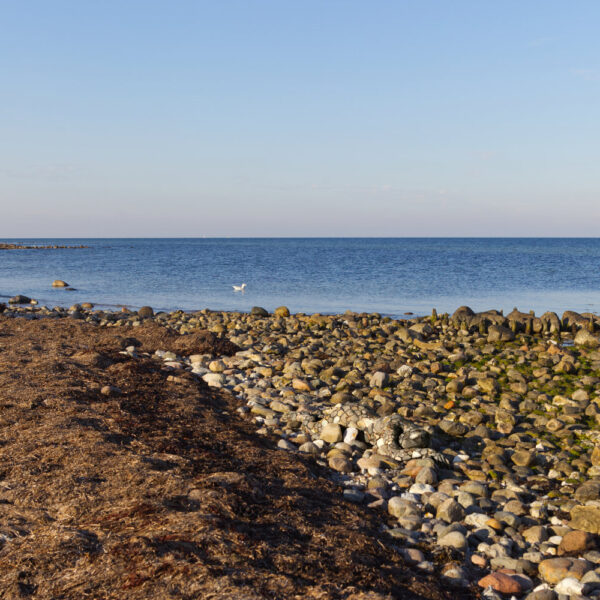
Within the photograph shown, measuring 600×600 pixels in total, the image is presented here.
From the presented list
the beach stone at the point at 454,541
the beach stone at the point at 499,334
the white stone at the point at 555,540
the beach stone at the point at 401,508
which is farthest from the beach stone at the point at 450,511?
the beach stone at the point at 499,334

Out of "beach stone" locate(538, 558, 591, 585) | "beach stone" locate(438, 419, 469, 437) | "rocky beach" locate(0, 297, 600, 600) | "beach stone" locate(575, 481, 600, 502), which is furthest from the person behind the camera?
"beach stone" locate(438, 419, 469, 437)

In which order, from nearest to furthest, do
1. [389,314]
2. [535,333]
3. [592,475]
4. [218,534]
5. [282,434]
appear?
[218,534], [592,475], [282,434], [535,333], [389,314]

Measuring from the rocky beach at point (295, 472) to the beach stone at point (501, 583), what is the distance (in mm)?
15

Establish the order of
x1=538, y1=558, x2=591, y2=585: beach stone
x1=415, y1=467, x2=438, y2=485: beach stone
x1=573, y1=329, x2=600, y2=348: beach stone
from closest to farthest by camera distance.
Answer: x1=538, y1=558, x2=591, y2=585: beach stone
x1=415, y1=467, x2=438, y2=485: beach stone
x1=573, y1=329, x2=600, y2=348: beach stone

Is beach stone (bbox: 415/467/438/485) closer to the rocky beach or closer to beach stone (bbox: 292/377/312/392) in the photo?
the rocky beach

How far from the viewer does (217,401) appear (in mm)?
8570

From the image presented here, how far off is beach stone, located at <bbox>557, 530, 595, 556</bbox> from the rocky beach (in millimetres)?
20

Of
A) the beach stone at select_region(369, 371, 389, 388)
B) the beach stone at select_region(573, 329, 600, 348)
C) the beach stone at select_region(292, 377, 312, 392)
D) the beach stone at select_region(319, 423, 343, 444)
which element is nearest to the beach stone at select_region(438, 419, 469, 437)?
the beach stone at select_region(319, 423, 343, 444)

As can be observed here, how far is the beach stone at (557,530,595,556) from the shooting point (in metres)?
4.76

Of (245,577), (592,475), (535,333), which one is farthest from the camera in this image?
(535,333)

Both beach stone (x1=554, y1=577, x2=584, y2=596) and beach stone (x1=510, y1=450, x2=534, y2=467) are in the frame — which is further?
beach stone (x1=510, y1=450, x2=534, y2=467)

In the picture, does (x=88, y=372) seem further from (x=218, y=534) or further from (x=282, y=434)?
(x=218, y=534)

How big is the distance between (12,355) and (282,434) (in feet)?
17.2

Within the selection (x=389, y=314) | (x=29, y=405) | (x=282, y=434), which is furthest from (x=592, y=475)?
(x=389, y=314)
